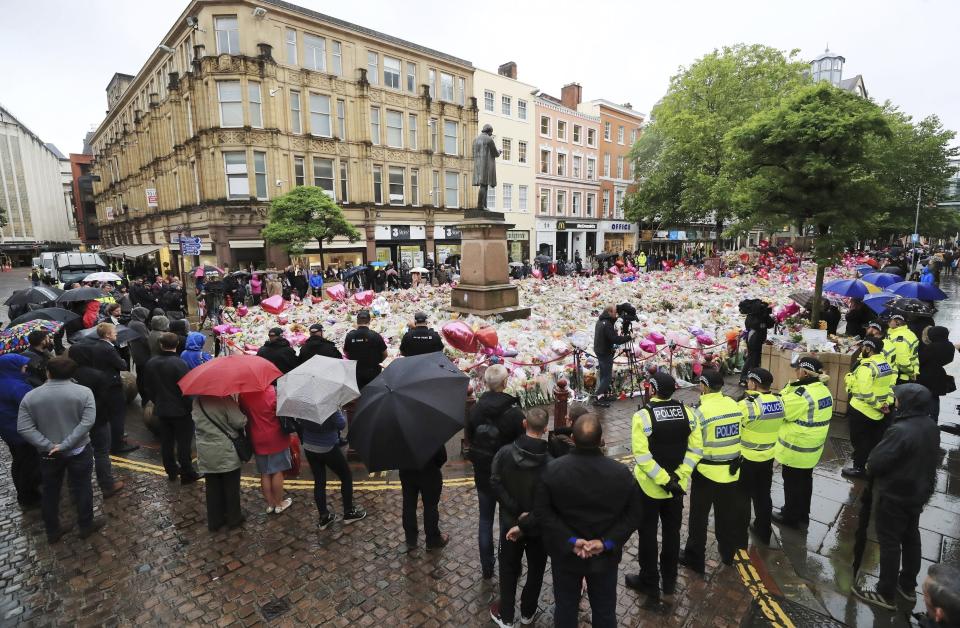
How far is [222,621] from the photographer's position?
389 centimetres

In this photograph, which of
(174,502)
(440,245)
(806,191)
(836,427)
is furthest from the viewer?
(440,245)

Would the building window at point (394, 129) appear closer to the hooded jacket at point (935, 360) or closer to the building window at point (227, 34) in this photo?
the building window at point (227, 34)

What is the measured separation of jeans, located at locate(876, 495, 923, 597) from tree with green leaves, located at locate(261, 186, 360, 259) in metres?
23.0

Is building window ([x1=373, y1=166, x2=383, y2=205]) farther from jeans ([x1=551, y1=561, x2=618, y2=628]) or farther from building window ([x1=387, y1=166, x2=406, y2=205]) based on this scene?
jeans ([x1=551, y1=561, x2=618, y2=628])

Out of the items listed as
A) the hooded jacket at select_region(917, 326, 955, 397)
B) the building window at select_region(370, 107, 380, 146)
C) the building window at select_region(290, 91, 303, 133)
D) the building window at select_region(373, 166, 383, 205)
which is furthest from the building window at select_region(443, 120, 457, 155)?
the hooded jacket at select_region(917, 326, 955, 397)

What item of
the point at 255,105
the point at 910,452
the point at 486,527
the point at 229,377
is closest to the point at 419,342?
the point at 229,377

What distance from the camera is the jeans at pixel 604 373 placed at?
8414 mm

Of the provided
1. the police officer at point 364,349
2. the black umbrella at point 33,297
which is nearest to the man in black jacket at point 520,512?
the police officer at point 364,349

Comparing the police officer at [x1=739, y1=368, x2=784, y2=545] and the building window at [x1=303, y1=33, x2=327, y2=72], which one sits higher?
the building window at [x1=303, y1=33, x2=327, y2=72]

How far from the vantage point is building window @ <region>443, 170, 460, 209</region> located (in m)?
34.8

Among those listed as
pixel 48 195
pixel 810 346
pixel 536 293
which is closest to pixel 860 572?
pixel 810 346

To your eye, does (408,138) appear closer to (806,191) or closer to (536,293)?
(536,293)

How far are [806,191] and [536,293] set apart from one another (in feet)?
30.7

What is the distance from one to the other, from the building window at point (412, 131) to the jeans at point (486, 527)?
3152 cm
